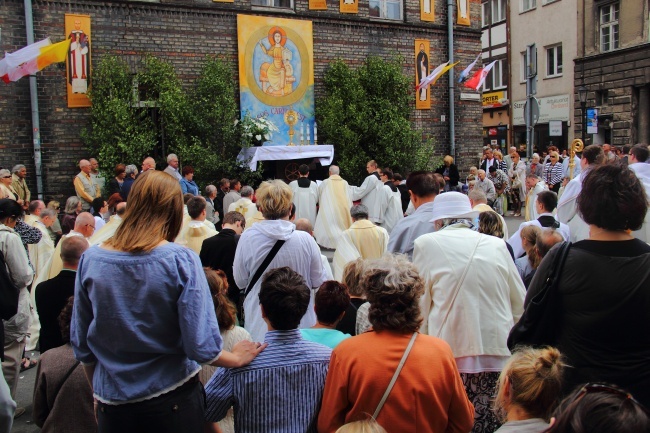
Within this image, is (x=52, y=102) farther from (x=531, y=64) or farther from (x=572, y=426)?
(x=572, y=426)

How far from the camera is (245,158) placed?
1550 cm

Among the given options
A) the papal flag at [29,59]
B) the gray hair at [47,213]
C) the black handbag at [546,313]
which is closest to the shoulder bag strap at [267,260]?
the black handbag at [546,313]

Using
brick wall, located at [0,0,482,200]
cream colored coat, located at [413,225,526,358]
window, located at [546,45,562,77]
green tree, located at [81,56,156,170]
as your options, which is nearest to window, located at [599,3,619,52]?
window, located at [546,45,562,77]

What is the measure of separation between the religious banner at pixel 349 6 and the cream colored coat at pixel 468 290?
48.8 feet

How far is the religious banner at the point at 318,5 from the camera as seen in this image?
56.1 feet

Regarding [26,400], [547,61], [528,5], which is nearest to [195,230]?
[26,400]

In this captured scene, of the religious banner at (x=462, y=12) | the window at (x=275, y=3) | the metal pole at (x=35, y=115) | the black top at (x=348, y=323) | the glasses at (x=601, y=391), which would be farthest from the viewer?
the religious banner at (x=462, y=12)

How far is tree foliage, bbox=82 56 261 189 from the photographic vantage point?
14.1 metres

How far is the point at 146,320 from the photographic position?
8.75ft

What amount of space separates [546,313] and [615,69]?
101ft

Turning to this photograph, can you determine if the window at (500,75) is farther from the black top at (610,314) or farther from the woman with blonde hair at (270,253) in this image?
the black top at (610,314)

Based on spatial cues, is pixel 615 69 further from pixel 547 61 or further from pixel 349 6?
pixel 349 6

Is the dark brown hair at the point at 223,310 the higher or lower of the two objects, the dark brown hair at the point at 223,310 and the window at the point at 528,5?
the lower

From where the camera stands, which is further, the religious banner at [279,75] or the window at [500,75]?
the window at [500,75]
